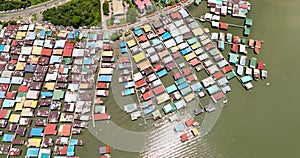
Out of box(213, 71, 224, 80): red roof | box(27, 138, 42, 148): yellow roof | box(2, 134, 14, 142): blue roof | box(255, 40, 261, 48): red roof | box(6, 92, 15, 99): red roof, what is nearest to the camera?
box(27, 138, 42, 148): yellow roof

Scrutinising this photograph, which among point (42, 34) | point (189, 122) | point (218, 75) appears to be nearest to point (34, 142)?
point (42, 34)

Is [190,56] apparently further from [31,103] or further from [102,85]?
[31,103]

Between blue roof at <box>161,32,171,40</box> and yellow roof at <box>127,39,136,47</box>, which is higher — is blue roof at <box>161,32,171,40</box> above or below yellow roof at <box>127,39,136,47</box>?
above

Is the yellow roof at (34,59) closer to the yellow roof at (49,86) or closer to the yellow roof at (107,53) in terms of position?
the yellow roof at (49,86)

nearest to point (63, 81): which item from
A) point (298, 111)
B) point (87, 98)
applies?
point (87, 98)

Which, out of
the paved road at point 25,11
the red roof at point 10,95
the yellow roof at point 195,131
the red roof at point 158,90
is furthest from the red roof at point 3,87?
the yellow roof at point 195,131

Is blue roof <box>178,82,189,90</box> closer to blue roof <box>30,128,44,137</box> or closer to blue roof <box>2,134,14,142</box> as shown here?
blue roof <box>30,128,44,137</box>

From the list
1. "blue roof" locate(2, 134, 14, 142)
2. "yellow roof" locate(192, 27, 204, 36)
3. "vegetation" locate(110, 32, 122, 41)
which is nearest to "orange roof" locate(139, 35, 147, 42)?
"vegetation" locate(110, 32, 122, 41)
